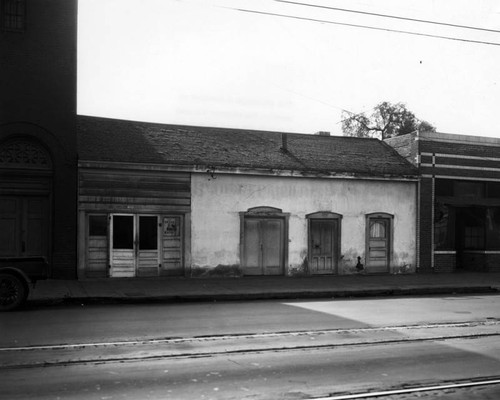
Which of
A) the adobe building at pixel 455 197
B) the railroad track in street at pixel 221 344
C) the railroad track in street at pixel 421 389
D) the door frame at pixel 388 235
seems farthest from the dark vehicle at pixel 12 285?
the adobe building at pixel 455 197

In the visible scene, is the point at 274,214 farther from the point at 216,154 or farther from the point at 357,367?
the point at 357,367

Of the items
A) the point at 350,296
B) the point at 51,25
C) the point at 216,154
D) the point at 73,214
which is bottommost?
the point at 350,296

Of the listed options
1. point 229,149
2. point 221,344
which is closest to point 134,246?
point 229,149

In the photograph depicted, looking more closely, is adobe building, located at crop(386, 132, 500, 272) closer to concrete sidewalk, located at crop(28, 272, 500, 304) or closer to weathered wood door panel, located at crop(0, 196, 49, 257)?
concrete sidewalk, located at crop(28, 272, 500, 304)

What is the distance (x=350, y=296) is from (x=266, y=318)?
6009mm

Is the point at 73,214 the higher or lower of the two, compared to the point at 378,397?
higher

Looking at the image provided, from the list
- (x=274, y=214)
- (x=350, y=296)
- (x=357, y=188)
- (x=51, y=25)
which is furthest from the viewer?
(x=357, y=188)

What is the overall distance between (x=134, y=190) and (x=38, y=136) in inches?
136

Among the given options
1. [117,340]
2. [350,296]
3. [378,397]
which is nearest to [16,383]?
[117,340]

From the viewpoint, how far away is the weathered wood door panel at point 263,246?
21344 millimetres

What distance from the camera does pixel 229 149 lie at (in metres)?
22.5

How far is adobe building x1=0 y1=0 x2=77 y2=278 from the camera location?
1842 centimetres

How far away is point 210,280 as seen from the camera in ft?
65.1

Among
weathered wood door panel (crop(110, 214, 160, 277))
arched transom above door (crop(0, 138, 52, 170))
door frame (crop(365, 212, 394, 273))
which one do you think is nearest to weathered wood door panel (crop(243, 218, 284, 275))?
weathered wood door panel (crop(110, 214, 160, 277))
